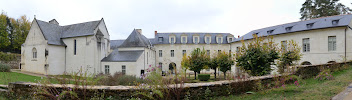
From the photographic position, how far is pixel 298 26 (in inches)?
683

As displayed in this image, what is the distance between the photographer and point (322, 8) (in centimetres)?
2612

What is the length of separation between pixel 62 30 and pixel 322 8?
41036 mm

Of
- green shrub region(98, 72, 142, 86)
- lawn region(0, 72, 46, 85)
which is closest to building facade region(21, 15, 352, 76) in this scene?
lawn region(0, 72, 46, 85)

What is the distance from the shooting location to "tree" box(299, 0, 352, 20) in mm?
24984

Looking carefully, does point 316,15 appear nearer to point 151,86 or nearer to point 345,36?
point 345,36

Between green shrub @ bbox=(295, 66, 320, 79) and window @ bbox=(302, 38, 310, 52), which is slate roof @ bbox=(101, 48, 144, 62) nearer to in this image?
green shrub @ bbox=(295, 66, 320, 79)

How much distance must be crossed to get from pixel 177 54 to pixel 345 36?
70.3 ft

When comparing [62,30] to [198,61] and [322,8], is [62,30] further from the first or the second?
[322,8]

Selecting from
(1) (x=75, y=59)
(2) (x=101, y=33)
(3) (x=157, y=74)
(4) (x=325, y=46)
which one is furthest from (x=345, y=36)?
(1) (x=75, y=59)

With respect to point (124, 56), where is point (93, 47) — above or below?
above

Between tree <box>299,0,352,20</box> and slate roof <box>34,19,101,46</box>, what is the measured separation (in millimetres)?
33815

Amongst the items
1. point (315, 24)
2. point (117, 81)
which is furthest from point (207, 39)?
point (117, 81)

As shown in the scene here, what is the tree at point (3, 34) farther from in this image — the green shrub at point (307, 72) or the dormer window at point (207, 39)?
the green shrub at point (307, 72)

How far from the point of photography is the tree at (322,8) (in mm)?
24984
